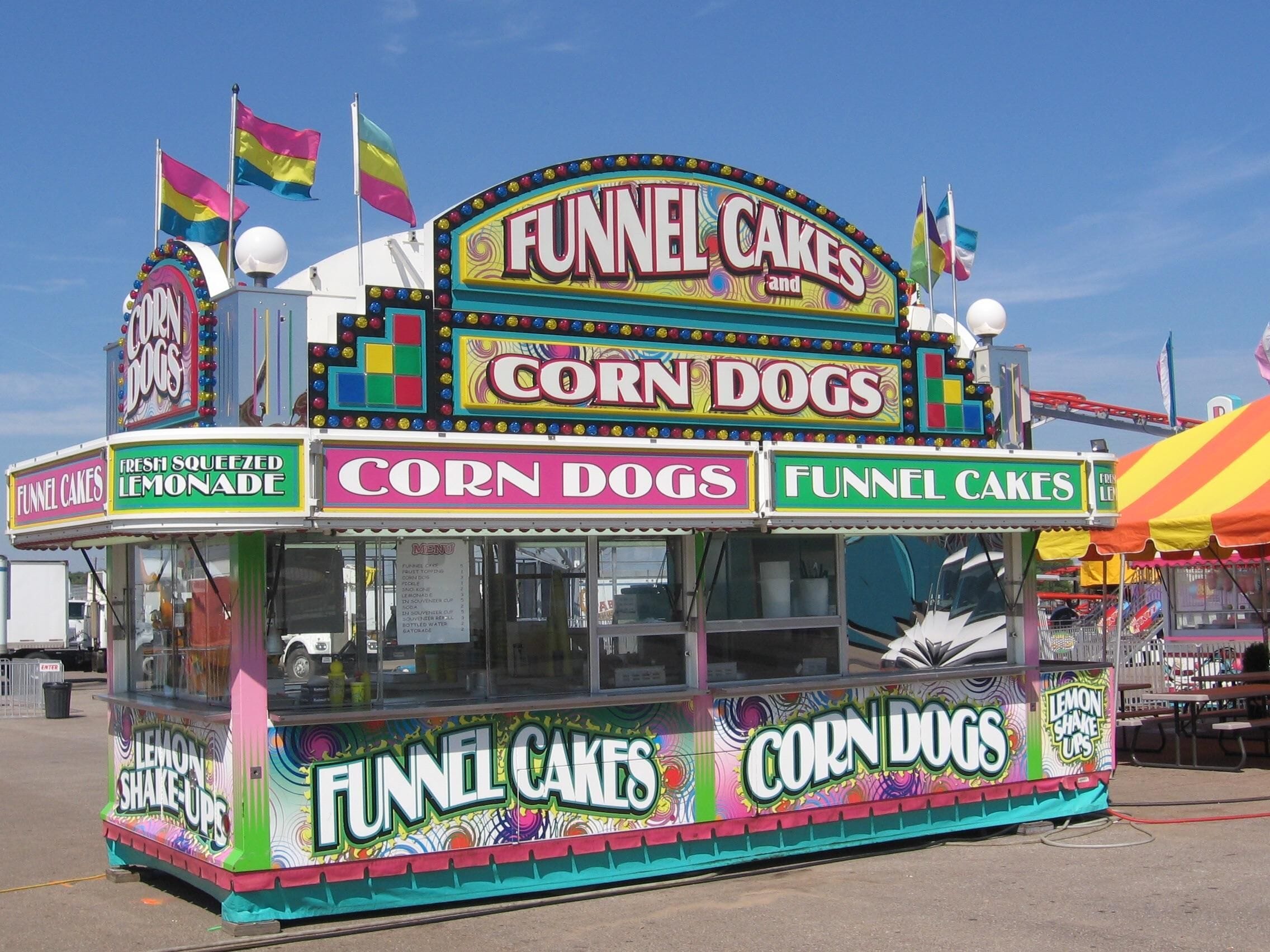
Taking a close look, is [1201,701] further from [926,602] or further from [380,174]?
[380,174]

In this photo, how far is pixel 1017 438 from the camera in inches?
428

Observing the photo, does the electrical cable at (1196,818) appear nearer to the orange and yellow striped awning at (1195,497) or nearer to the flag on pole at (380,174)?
the orange and yellow striped awning at (1195,497)

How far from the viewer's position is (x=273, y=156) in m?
8.98

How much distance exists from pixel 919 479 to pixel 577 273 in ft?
9.13

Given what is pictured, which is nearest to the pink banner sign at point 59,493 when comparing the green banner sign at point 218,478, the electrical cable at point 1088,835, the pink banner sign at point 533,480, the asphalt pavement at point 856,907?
the green banner sign at point 218,478

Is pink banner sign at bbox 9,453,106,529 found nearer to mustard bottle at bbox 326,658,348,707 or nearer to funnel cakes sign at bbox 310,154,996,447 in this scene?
funnel cakes sign at bbox 310,154,996,447

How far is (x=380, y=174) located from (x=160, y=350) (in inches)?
73.4

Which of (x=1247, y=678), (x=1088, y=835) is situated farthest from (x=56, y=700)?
(x=1088, y=835)

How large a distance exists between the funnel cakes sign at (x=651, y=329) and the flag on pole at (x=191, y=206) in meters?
1.92

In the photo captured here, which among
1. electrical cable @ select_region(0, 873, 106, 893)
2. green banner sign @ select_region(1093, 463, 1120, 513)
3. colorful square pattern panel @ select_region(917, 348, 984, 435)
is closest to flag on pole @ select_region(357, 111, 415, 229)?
colorful square pattern panel @ select_region(917, 348, 984, 435)

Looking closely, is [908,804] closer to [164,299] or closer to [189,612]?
[189,612]

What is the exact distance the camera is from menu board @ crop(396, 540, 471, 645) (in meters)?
8.40

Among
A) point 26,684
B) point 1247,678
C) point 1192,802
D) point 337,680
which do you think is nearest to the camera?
point 337,680

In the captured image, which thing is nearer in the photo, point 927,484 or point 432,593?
point 432,593
